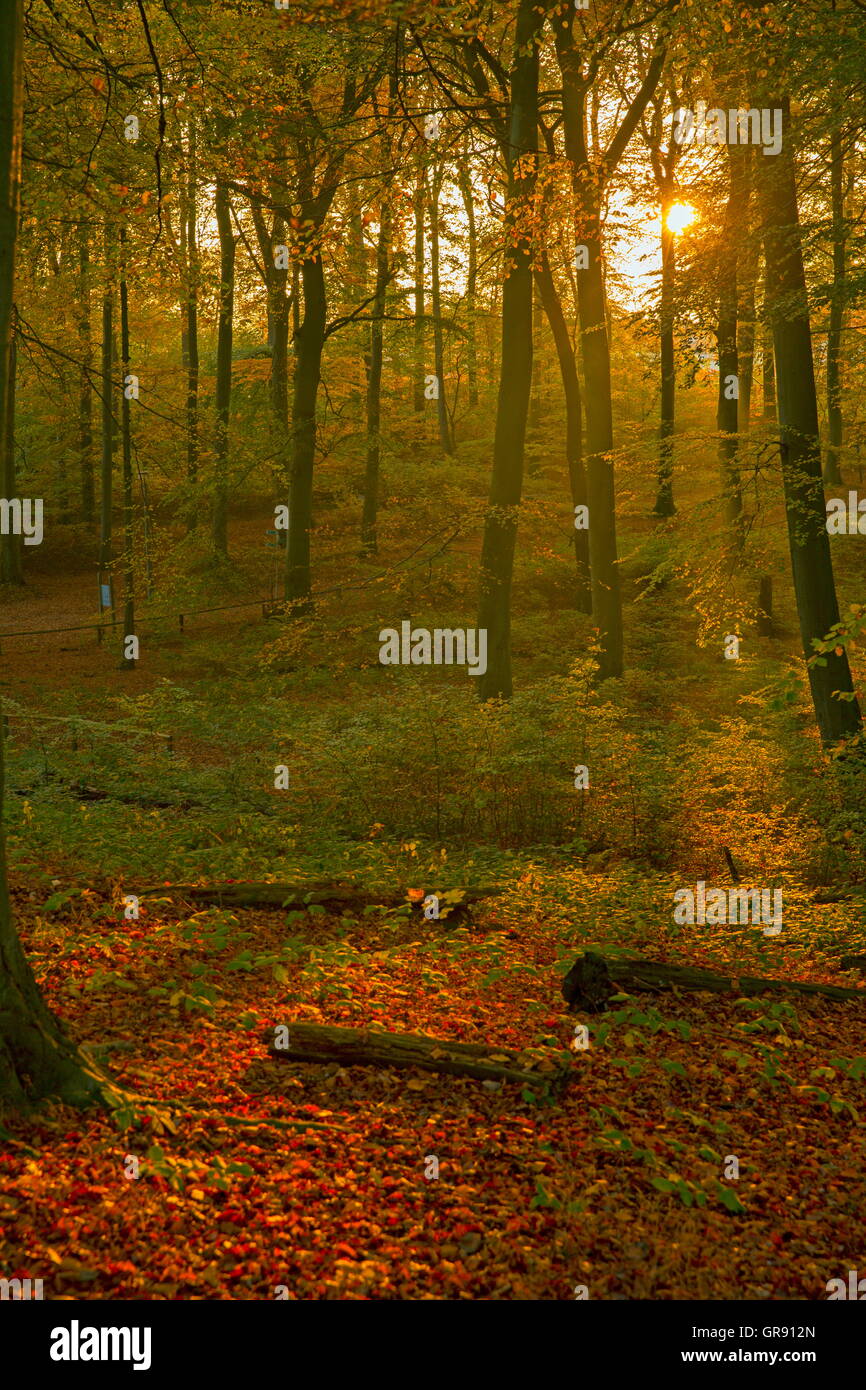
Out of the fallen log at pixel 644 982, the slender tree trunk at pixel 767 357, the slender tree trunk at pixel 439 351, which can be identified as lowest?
the fallen log at pixel 644 982

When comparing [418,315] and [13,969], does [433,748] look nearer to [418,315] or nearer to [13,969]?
[13,969]

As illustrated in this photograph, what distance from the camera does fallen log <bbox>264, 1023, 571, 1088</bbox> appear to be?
5176 mm

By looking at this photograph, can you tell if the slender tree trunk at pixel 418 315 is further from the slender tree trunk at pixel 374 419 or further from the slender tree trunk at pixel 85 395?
the slender tree trunk at pixel 85 395

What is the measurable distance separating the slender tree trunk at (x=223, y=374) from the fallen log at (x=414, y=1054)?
17.3m

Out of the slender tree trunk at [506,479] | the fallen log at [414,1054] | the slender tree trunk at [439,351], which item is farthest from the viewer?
the slender tree trunk at [439,351]

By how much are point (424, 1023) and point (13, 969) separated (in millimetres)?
2578

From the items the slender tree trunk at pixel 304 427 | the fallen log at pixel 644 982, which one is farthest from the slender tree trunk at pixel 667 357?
the fallen log at pixel 644 982

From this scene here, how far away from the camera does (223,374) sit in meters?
24.4

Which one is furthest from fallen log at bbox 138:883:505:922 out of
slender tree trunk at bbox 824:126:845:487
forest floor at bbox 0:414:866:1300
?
slender tree trunk at bbox 824:126:845:487

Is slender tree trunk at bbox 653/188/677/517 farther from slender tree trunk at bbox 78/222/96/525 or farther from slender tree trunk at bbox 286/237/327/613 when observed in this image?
slender tree trunk at bbox 78/222/96/525

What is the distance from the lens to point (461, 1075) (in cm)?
517

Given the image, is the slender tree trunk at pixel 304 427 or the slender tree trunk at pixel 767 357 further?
the slender tree trunk at pixel 304 427

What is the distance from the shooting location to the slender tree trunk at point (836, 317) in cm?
1083

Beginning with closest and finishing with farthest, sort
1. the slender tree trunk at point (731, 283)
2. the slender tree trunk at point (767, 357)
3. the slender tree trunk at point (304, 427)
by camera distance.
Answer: the slender tree trunk at point (767, 357)
the slender tree trunk at point (731, 283)
the slender tree trunk at point (304, 427)
